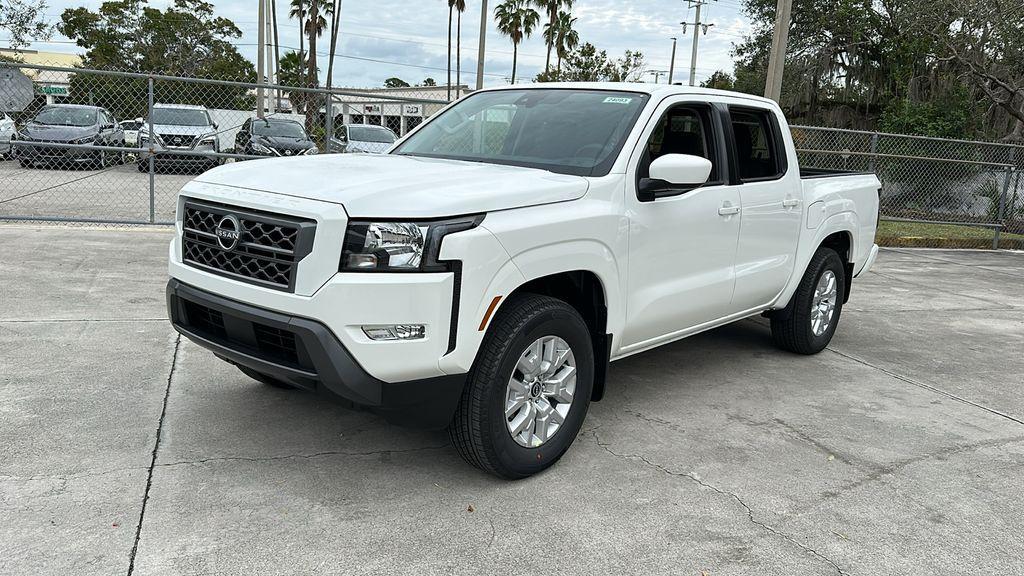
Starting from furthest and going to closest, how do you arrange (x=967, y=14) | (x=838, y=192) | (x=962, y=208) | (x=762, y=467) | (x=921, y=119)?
(x=921, y=119)
(x=967, y=14)
(x=962, y=208)
(x=838, y=192)
(x=762, y=467)

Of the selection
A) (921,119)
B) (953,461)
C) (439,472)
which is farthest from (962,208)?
(439,472)

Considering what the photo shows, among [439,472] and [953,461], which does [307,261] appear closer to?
[439,472]

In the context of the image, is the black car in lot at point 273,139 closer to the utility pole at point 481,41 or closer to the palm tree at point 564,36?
the utility pole at point 481,41

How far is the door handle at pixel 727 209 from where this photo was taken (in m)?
4.72

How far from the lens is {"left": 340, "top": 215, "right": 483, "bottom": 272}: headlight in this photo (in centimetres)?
314

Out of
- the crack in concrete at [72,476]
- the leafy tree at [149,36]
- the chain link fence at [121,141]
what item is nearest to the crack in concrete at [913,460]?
the crack in concrete at [72,476]

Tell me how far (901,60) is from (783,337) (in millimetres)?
21335

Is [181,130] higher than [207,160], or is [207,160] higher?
[181,130]

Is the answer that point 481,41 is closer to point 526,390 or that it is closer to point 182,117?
point 182,117

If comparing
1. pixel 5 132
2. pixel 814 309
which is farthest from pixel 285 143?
pixel 814 309

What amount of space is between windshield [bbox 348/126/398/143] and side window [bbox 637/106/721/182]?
11730mm

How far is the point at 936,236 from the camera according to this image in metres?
14.4

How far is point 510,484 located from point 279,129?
13868 mm

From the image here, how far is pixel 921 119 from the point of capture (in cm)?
2064
